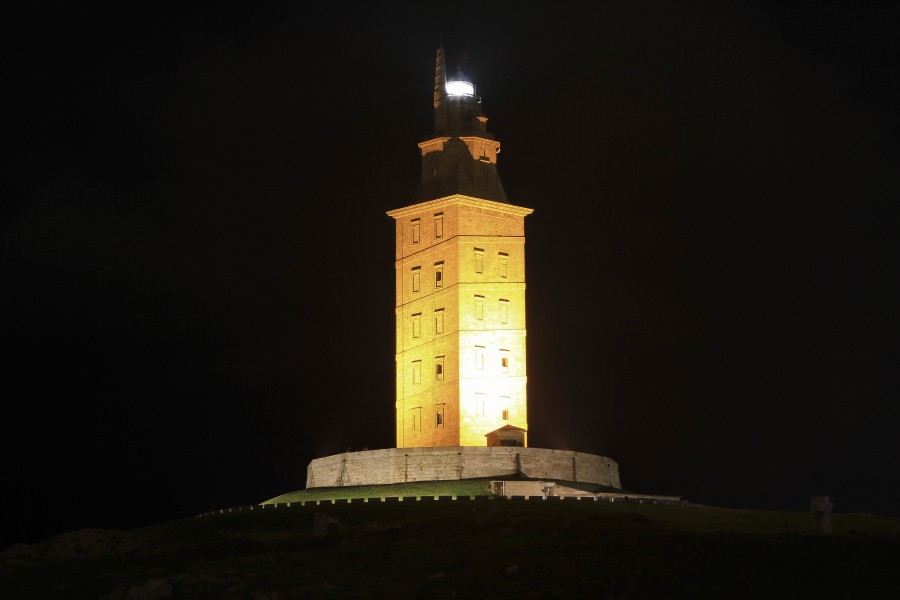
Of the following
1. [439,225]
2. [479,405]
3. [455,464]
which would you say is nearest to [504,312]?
[479,405]

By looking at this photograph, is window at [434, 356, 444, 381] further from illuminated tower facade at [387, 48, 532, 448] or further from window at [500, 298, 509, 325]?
window at [500, 298, 509, 325]

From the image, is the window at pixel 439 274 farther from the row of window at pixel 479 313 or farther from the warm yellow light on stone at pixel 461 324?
the row of window at pixel 479 313

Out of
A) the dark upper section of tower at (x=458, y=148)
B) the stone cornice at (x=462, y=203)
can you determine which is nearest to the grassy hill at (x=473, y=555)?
the stone cornice at (x=462, y=203)

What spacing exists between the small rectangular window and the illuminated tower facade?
6cm

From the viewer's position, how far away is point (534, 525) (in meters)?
63.6

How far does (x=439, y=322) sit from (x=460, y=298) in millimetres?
2110

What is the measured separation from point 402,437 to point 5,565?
30.1 meters

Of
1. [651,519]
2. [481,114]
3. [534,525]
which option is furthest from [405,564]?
[481,114]

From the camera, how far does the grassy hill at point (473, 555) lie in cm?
5166

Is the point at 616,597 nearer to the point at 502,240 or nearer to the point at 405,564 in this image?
the point at 405,564

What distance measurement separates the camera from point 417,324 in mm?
93750

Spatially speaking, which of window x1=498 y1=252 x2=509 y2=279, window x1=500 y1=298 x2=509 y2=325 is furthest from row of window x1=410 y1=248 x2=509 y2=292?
window x1=500 y1=298 x2=509 y2=325

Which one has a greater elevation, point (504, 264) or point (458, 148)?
point (458, 148)

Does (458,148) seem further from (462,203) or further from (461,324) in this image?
(461,324)
